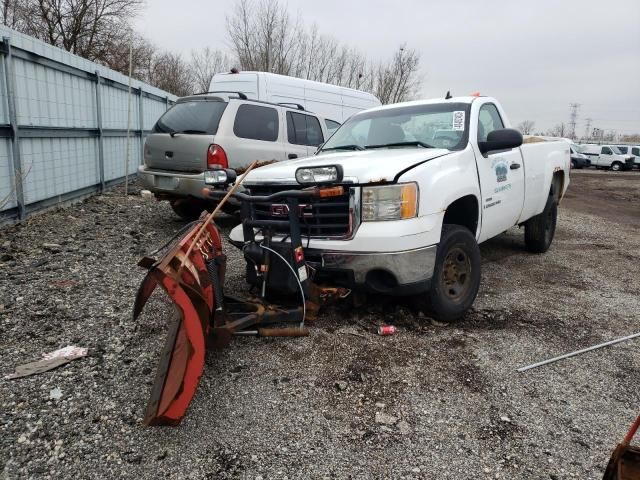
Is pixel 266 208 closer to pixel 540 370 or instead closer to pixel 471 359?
pixel 471 359

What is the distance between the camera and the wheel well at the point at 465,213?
14.0ft

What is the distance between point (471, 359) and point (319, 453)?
144 cm

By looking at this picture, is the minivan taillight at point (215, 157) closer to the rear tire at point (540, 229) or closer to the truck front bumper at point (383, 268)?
the truck front bumper at point (383, 268)

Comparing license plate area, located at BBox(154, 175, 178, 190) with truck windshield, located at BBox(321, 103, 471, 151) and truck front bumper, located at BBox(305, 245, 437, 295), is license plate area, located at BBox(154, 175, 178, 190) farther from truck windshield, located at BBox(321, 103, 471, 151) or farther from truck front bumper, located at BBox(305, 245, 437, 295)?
truck front bumper, located at BBox(305, 245, 437, 295)

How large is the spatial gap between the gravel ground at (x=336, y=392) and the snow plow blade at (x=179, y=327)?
0.59ft

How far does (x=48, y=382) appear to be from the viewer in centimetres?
Answer: 294

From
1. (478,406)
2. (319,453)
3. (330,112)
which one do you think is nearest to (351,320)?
(478,406)

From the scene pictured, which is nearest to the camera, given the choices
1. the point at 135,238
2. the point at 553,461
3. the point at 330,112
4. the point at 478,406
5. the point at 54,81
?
the point at 553,461

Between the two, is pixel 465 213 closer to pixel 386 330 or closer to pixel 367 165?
pixel 367 165

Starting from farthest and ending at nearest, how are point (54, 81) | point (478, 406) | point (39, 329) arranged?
point (54, 81)
point (39, 329)
point (478, 406)

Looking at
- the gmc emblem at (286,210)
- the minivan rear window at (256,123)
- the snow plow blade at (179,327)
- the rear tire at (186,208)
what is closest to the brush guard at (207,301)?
the snow plow blade at (179,327)

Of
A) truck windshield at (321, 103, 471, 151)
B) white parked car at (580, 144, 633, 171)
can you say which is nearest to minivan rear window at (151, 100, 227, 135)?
truck windshield at (321, 103, 471, 151)

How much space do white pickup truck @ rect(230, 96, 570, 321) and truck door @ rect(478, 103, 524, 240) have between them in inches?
0.4

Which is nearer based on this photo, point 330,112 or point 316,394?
point 316,394
